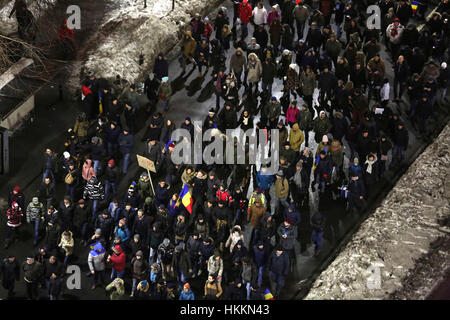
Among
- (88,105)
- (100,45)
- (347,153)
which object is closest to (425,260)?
(347,153)

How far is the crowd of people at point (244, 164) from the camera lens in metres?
20.4

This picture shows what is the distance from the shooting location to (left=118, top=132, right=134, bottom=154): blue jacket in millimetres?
23681

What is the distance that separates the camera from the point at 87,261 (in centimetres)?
2152

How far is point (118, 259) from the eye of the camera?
66.3 ft

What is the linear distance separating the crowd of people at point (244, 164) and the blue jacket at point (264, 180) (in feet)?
0.16

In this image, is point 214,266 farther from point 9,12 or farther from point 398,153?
point 9,12

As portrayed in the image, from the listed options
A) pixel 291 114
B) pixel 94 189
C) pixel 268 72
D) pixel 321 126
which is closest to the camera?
pixel 94 189

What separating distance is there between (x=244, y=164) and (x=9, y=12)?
12800 mm

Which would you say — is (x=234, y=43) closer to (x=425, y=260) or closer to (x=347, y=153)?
(x=347, y=153)

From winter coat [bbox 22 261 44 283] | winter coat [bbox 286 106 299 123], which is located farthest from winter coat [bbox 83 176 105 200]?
winter coat [bbox 286 106 299 123]

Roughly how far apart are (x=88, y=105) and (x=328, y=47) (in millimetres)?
7956

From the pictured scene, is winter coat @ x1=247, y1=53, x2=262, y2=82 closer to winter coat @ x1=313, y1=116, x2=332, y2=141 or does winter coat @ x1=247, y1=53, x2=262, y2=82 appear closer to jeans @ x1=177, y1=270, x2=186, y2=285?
winter coat @ x1=313, y1=116, x2=332, y2=141

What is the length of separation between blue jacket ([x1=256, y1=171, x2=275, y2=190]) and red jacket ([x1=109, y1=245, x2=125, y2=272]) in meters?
4.40

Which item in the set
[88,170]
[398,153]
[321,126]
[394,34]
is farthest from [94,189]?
[394,34]
